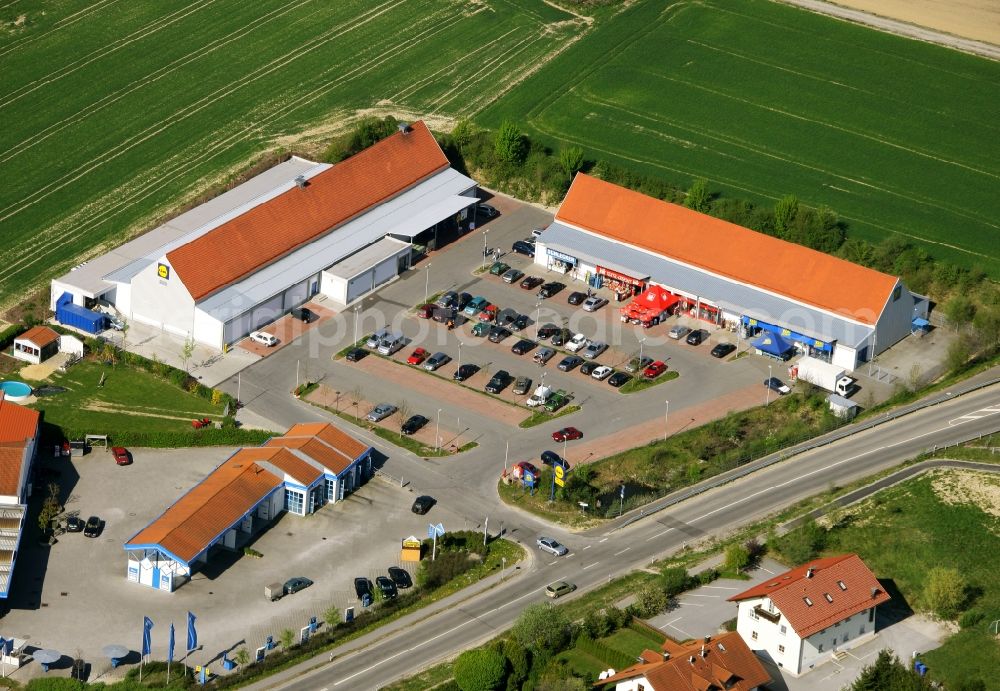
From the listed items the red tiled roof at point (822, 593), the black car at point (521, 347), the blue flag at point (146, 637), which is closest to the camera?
the blue flag at point (146, 637)

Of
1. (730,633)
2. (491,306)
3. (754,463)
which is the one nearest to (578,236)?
(491,306)

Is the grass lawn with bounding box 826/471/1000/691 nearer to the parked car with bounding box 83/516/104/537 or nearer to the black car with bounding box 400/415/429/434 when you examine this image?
the black car with bounding box 400/415/429/434

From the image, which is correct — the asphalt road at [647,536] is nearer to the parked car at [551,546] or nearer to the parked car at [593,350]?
the parked car at [551,546]

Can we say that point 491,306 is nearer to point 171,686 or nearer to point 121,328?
point 121,328

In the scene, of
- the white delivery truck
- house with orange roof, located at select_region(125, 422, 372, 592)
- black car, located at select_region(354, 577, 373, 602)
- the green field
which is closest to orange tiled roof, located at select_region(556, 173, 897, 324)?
the white delivery truck

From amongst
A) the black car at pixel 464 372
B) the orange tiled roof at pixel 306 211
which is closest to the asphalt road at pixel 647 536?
the black car at pixel 464 372

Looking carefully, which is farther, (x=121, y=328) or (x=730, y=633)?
(x=121, y=328)
